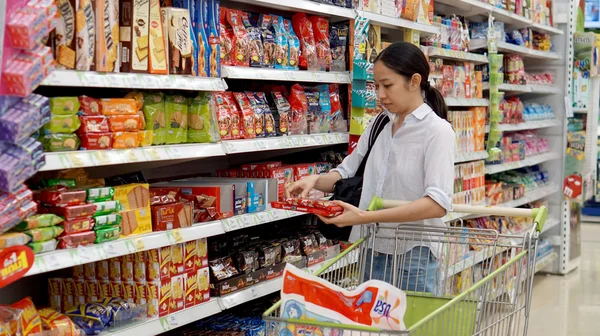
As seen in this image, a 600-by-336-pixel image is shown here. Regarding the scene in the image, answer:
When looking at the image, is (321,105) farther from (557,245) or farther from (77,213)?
(557,245)

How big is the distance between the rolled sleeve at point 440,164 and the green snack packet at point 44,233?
1.17 meters

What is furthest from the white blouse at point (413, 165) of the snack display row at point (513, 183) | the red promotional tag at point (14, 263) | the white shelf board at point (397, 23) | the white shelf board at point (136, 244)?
the snack display row at point (513, 183)

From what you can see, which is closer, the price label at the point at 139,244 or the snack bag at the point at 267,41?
the price label at the point at 139,244

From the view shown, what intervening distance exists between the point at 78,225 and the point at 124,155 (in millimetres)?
291

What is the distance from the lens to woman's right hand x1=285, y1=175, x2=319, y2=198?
288 centimetres

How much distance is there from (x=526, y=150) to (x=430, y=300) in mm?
4509

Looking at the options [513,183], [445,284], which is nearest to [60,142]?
[445,284]

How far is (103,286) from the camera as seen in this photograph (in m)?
2.89

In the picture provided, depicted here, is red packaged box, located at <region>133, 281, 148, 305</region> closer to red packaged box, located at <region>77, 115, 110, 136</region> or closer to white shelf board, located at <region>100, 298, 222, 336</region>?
white shelf board, located at <region>100, 298, 222, 336</region>

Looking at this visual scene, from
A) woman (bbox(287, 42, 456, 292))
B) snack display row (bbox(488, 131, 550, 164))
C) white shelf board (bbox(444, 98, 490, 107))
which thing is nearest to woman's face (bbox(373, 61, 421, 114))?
woman (bbox(287, 42, 456, 292))

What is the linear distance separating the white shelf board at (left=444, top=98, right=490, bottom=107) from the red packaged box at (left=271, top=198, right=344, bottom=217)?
2679 millimetres

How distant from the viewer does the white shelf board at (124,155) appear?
2369mm

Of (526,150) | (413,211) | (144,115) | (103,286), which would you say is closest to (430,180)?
(413,211)

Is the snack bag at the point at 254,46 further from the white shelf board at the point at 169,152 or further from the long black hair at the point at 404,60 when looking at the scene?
the long black hair at the point at 404,60
